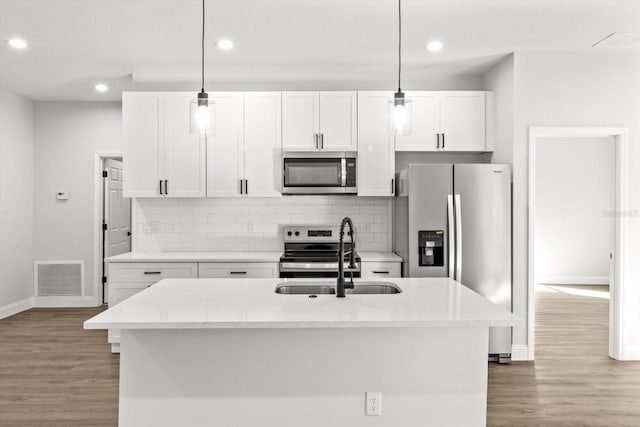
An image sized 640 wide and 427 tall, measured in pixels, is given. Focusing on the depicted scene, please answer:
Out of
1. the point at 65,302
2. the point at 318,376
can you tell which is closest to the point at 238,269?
the point at 318,376

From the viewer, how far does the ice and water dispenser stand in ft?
13.6

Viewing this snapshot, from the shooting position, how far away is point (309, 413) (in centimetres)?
244

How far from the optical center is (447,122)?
4672mm

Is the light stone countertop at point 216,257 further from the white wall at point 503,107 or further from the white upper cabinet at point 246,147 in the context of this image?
the white wall at point 503,107

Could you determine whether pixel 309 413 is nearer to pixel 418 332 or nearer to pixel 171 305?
pixel 418 332

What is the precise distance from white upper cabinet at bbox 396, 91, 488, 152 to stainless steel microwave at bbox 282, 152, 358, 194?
577mm

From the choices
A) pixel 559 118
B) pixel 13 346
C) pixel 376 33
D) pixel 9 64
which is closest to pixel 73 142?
pixel 9 64

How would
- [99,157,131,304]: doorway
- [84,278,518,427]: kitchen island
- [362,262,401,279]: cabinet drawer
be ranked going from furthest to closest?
[99,157,131,304]: doorway
[362,262,401,279]: cabinet drawer
[84,278,518,427]: kitchen island

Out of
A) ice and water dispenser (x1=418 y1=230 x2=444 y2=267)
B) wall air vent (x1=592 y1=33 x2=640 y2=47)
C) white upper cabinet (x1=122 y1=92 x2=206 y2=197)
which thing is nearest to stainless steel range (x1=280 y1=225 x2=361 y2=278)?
ice and water dispenser (x1=418 y1=230 x2=444 y2=267)

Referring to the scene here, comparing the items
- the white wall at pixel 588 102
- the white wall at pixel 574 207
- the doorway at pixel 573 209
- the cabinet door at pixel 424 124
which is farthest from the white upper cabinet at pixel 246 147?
the white wall at pixel 574 207

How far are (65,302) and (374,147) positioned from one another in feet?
15.0

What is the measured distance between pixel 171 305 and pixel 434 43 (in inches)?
117

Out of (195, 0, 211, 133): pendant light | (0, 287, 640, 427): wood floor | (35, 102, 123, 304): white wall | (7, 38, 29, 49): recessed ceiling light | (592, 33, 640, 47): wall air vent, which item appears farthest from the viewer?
(35, 102, 123, 304): white wall

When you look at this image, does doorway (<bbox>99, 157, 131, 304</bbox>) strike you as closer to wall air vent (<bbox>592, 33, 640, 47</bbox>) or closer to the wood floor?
the wood floor
